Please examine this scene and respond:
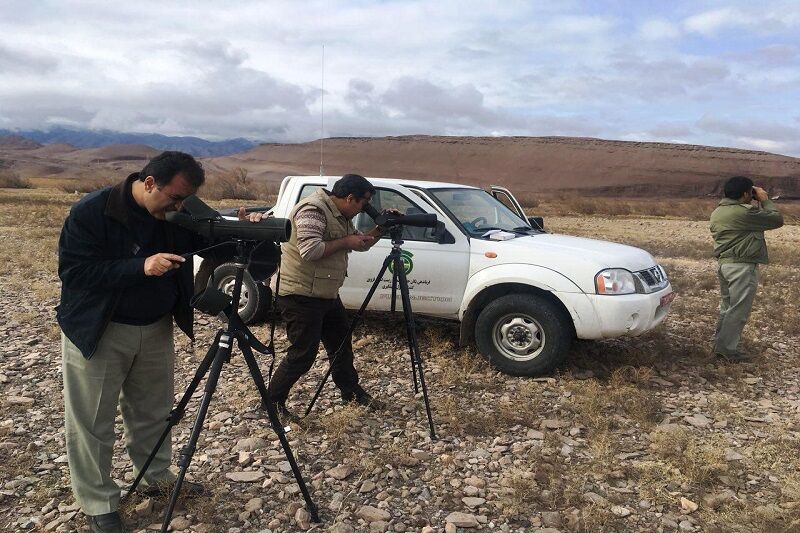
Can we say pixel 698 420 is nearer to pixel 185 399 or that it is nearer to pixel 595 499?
pixel 595 499

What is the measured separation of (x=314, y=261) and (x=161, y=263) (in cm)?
136

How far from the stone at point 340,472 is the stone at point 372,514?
1.08 ft

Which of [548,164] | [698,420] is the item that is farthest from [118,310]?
[548,164]

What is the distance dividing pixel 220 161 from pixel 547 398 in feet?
273

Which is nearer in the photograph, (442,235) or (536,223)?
(442,235)

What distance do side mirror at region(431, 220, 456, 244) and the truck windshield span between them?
17 centimetres

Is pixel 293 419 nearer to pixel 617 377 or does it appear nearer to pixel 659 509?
pixel 659 509

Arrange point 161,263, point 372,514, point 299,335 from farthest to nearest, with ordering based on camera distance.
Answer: point 299,335 → point 372,514 → point 161,263

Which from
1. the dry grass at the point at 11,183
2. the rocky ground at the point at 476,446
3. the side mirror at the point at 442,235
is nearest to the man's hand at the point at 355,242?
the rocky ground at the point at 476,446

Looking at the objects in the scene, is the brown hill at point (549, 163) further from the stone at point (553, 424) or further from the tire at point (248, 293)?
the stone at point (553, 424)

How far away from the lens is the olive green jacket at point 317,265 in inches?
144

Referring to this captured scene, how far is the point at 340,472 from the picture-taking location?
346 cm

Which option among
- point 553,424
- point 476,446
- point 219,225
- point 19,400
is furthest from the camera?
point 19,400

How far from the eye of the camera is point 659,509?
3.18m
